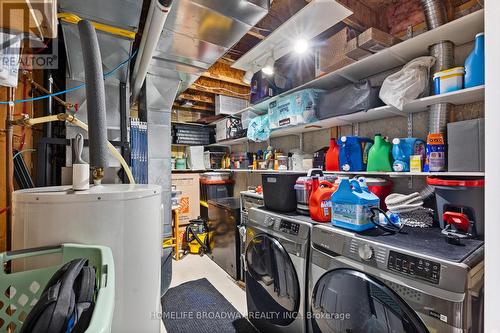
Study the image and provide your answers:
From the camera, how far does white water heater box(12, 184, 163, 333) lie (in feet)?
2.76

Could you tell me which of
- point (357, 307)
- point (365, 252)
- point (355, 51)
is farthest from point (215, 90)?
point (357, 307)

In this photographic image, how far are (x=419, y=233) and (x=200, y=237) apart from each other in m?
3.11

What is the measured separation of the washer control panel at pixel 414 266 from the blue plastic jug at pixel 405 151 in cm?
79

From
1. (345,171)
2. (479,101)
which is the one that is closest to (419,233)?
(345,171)

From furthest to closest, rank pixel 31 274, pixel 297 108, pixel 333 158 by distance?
pixel 297 108 → pixel 333 158 → pixel 31 274

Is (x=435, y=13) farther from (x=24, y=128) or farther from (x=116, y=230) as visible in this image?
(x=24, y=128)

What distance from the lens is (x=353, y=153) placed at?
6.24 ft

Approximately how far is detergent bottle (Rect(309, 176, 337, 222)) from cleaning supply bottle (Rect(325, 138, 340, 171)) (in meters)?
0.39

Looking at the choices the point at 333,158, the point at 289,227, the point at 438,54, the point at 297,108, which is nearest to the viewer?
the point at 438,54

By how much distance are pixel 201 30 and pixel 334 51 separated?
3.61ft

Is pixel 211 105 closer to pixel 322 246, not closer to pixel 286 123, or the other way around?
pixel 286 123

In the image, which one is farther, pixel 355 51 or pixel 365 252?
pixel 355 51

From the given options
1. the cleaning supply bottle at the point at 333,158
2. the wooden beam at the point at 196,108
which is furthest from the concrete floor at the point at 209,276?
the wooden beam at the point at 196,108

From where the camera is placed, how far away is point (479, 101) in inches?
58.3
